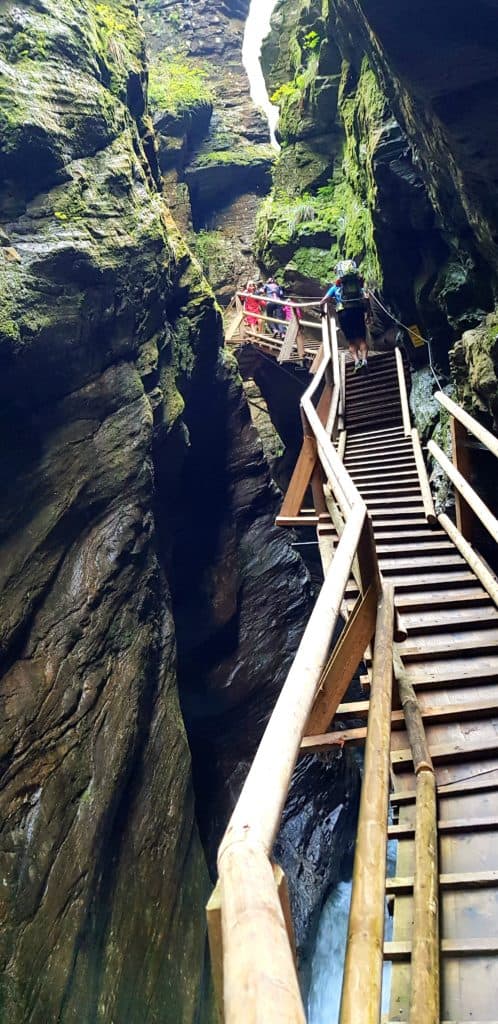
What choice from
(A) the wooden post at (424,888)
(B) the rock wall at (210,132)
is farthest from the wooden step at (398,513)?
(B) the rock wall at (210,132)

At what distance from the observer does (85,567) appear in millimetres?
7750

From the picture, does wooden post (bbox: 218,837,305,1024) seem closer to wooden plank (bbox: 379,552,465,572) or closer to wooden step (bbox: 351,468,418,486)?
wooden plank (bbox: 379,552,465,572)

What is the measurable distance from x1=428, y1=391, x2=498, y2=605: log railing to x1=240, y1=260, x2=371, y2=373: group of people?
517 centimetres

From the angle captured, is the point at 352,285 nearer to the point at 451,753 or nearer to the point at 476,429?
the point at 476,429

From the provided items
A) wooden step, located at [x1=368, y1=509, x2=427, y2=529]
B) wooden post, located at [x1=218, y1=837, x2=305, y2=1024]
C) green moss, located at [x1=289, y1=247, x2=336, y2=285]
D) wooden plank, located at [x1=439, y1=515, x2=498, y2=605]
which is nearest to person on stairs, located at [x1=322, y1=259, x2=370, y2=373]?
green moss, located at [x1=289, y1=247, x2=336, y2=285]

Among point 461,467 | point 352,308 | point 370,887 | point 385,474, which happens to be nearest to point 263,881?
point 370,887

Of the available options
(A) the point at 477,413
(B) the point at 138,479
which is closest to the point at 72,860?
(B) the point at 138,479

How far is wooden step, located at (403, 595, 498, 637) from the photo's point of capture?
4.11 meters

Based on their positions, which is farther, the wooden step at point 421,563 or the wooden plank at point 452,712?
the wooden step at point 421,563

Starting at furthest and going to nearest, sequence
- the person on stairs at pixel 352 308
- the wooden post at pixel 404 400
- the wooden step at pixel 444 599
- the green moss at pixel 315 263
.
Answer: the green moss at pixel 315 263, the person on stairs at pixel 352 308, the wooden post at pixel 404 400, the wooden step at pixel 444 599

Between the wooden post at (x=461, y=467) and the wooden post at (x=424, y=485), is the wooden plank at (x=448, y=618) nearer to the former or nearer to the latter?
the wooden post at (x=461, y=467)

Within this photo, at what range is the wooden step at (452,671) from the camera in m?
3.46

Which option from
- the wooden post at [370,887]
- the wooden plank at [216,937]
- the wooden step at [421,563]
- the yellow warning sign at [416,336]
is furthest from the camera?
the yellow warning sign at [416,336]

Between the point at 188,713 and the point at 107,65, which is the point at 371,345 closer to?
the point at 107,65
